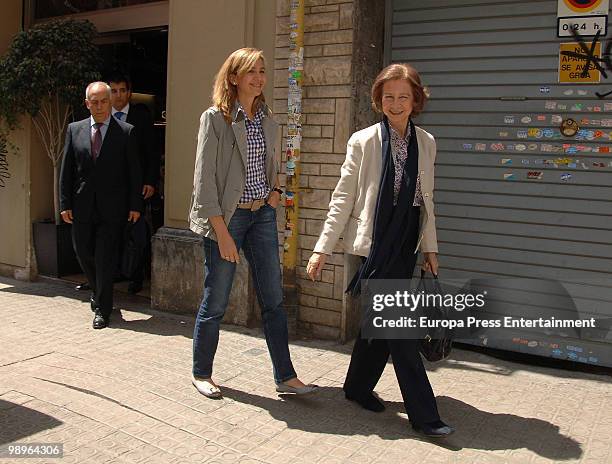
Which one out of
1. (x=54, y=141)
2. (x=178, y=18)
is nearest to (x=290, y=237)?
(x=178, y=18)

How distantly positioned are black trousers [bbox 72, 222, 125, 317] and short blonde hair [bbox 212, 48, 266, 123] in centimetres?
224

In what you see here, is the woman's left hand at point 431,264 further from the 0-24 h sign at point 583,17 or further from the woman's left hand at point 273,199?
the 0-24 h sign at point 583,17

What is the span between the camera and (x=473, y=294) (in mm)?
5301

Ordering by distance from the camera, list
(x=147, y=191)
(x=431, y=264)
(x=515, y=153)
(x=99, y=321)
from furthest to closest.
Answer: (x=147, y=191), (x=99, y=321), (x=515, y=153), (x=431, y=264)

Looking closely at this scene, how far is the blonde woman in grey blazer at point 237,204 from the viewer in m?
4.05

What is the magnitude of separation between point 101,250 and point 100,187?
1.76 ft

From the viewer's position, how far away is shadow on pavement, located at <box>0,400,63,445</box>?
360 cm

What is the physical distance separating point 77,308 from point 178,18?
2.79 m

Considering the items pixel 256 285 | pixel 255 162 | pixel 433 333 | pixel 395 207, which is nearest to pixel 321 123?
pixel 255 162

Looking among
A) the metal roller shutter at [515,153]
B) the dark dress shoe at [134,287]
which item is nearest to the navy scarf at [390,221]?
the metal roller shutter at [515,153]

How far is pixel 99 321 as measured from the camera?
19.0 ft

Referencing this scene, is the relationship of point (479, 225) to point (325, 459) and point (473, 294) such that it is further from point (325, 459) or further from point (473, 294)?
point (325, 459)

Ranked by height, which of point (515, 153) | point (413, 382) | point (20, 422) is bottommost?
point (20, 422)

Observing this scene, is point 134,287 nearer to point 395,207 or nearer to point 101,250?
point 101,250
